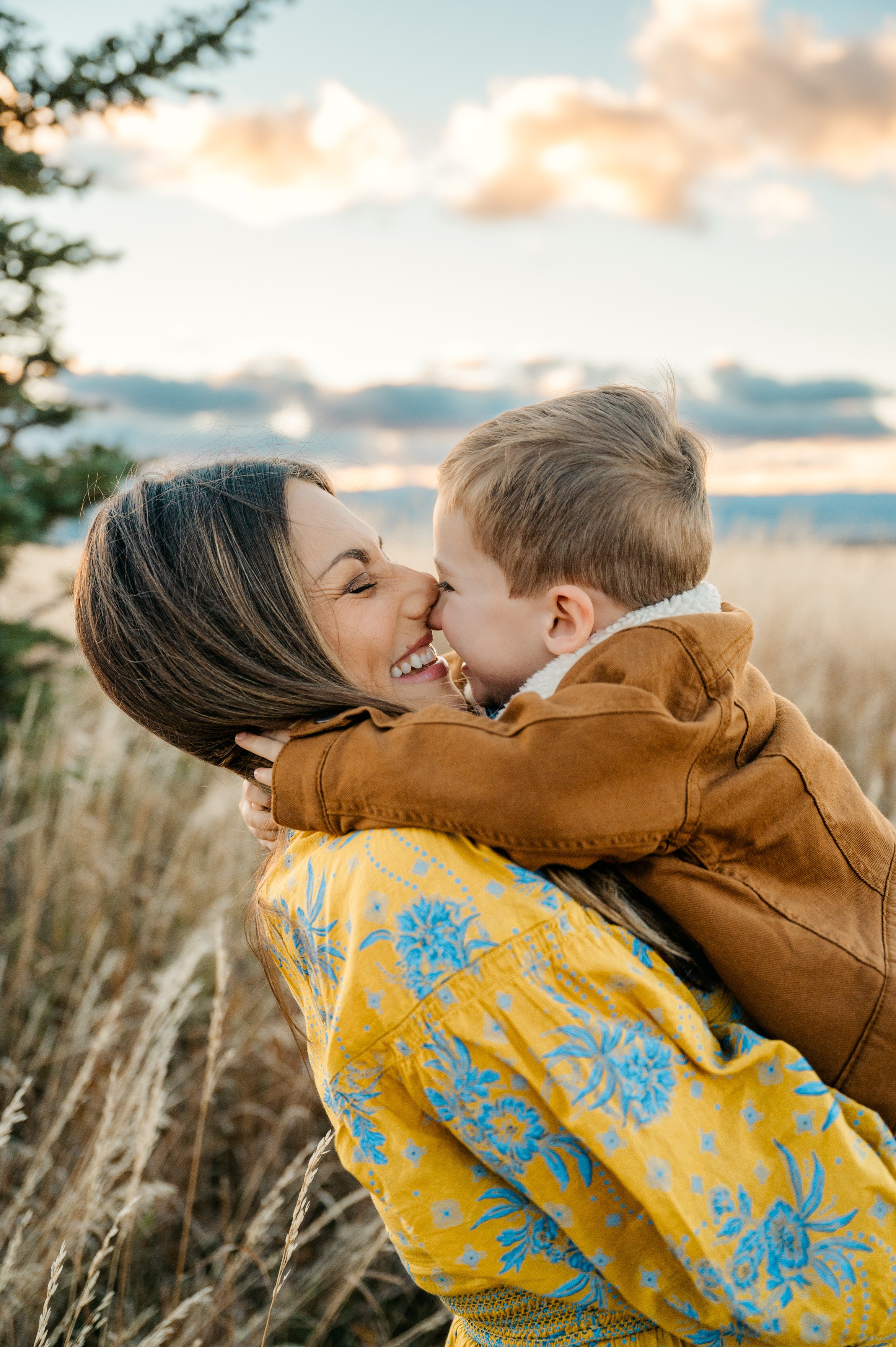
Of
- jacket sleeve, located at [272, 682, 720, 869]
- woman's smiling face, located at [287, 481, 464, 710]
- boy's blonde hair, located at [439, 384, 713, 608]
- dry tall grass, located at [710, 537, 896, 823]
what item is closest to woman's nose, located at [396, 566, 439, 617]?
woman's smiling face, located at [287, 481, 464, 710]

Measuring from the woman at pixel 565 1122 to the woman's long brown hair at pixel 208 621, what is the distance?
28cm

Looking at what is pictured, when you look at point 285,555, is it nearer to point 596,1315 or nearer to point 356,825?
point 356,825

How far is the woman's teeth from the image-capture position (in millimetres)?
1496

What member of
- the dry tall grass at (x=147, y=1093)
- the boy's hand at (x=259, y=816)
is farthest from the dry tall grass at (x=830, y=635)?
the boy's hand at (x=259, y=816)

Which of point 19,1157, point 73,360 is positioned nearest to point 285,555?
point 19,1157

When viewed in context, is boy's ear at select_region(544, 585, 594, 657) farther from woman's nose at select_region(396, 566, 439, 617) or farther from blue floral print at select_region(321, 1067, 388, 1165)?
blue floral print at select_region(321, 1067, 388, 1165)

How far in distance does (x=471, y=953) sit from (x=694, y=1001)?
319mm

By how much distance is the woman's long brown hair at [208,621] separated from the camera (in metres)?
1.29

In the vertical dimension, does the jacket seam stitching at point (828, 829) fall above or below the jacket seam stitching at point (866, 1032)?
above

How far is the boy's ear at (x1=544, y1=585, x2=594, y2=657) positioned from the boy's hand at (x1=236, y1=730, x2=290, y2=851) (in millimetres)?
440

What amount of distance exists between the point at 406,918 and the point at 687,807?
0.36m

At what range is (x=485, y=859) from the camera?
102 cm

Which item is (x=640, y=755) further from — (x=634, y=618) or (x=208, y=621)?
(x=208, y=621)

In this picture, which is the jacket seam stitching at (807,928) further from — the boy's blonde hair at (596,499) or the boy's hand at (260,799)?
the boy's hand at (260,799)
